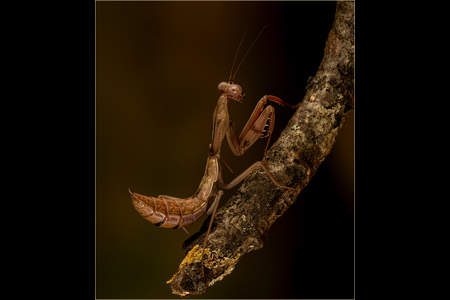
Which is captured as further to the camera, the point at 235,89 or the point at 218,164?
the point at 218,164

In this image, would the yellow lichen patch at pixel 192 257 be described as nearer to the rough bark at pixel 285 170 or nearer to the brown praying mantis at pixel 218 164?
the rough bark at pixel 285 170

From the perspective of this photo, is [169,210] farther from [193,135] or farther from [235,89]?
[235,89]

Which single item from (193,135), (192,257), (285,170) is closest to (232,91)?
(193,135)

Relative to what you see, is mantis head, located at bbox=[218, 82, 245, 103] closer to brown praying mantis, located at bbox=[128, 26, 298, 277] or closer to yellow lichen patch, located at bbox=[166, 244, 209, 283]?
brown praying mantis, located at bbox=[128, 26, 298, 277]

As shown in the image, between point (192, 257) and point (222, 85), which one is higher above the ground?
point (222, 85)

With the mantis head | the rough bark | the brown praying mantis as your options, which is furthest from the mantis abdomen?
the mantis head

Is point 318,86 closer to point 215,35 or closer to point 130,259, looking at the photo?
point 215,35

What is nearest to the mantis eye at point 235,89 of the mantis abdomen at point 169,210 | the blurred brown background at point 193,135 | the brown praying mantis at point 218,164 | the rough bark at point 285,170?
the brown praying mantis at point 218,164
